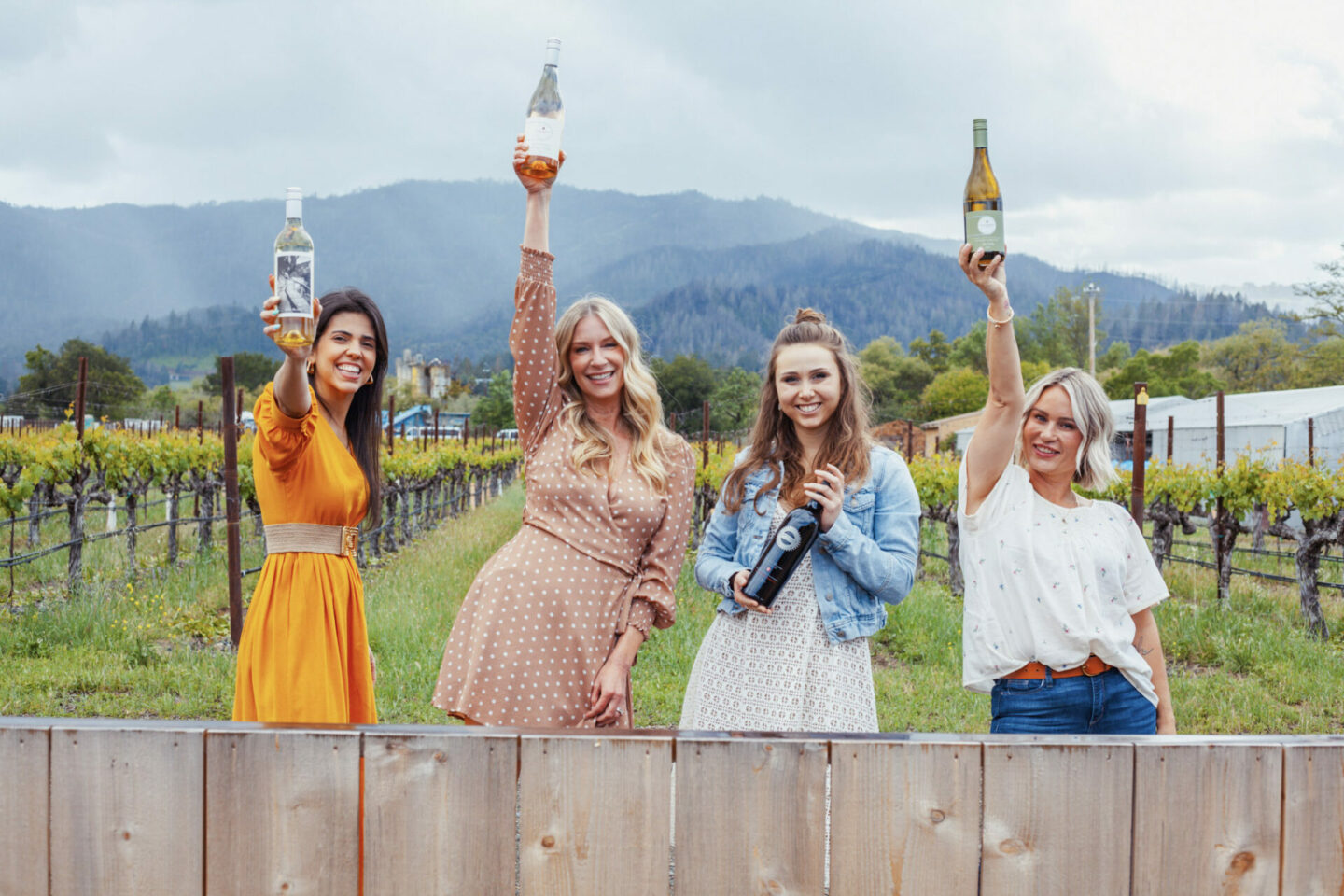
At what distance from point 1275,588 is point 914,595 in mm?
5017

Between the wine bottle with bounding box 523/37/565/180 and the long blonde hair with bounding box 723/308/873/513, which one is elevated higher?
the wine bottle with bounding box 523/37/565/180

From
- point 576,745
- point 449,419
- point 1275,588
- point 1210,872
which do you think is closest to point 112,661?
point 576,745

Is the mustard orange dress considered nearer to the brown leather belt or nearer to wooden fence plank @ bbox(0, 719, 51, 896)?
wooden fence plank @ bbox(0, 719, 51, 896)

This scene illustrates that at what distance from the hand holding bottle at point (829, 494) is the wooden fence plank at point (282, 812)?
1.06 meters

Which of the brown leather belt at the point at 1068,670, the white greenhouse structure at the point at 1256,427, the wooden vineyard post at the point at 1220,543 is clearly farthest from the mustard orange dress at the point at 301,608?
the white greenhouse structure at the point at 1256,427

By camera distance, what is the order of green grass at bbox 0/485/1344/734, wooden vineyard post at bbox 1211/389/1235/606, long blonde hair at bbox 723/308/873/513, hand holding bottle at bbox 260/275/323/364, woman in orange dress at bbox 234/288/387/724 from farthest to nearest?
wooden vineyard post at bbox 1211/389/1235/606, green grass at bbox 0/485/1344/734, long blonde hair at bbox 723/308/873/513, woman in orange dress at bbox 234/288/387/724, hand holding bottle at bbox 260/275/323/364

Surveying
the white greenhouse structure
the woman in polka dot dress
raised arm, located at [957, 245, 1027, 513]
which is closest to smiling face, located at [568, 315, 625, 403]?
the woman in polka dot dress

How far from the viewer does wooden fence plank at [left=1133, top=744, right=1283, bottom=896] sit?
4.29ft

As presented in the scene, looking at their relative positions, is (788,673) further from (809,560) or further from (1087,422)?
(1087,422)

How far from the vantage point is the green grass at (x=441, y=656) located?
5.13 m

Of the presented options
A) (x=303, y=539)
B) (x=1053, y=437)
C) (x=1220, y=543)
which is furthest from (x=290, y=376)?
(x=1220, y=543)

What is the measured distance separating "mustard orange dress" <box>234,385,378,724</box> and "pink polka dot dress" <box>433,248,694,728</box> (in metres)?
0.29

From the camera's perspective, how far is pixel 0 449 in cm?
1068

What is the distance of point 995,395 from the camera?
2096mm
